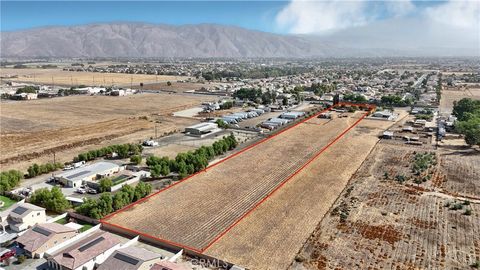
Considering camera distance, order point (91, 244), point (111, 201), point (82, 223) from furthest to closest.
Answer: point (111, 201), point (82, 223), point (91, 244)

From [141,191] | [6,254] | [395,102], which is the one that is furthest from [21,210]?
[395,102]

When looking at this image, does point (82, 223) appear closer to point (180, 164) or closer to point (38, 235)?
point (38, 235)

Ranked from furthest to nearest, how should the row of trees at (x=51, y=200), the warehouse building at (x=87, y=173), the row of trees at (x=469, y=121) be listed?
1. the row of trees at (x=469, y=121)
2. the warehouse building at (x=87, y=173)
3. the row of trees at (x=51, y=200)

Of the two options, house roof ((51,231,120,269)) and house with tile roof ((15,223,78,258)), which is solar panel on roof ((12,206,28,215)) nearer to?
house with tile roof ((15,223,78,258))

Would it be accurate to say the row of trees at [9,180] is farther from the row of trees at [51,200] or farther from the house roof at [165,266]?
the house roof at [165,266]

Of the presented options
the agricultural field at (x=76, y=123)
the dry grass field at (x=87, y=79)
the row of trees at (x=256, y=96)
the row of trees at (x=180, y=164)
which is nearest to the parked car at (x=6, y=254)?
the row of trees at (x=180, y=164)

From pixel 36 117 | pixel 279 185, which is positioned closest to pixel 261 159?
pixel 279 185
